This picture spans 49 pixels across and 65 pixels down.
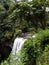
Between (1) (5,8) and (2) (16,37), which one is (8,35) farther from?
(1) (5,8)

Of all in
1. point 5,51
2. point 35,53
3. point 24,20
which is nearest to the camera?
point 35,53

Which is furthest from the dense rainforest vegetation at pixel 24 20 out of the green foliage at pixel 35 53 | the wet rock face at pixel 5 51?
the green foliage at pixel 35 53

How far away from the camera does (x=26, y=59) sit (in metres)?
6.92

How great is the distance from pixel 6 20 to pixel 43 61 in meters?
6.15

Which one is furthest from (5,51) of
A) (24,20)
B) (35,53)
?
(35,53)

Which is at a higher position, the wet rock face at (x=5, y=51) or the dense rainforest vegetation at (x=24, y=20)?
the dense rainforest vegetation at (x=24, y=20)

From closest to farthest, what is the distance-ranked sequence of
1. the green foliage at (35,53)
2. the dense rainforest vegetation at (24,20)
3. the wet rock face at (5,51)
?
the green foliage at (35,53) → the dense rainforest vegetation at (24,20) → the wet rock face at (5,51)

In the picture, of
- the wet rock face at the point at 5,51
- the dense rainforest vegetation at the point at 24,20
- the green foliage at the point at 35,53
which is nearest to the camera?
the green foliage at the point at 35,53

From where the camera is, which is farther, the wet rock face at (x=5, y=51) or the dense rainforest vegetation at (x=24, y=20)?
the wet rock face at (x=5, y=51)

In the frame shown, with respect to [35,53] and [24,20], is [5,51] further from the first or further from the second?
[35,53]

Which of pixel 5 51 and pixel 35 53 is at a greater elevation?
pixel 35 53

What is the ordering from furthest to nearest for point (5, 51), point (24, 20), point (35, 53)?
point (5, 51), point (24, 20), point (35, 53)

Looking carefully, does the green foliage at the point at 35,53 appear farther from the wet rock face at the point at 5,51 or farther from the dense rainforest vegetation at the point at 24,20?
the wet rock face at the point at 5,51

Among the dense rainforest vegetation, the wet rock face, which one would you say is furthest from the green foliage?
the wet rock face
